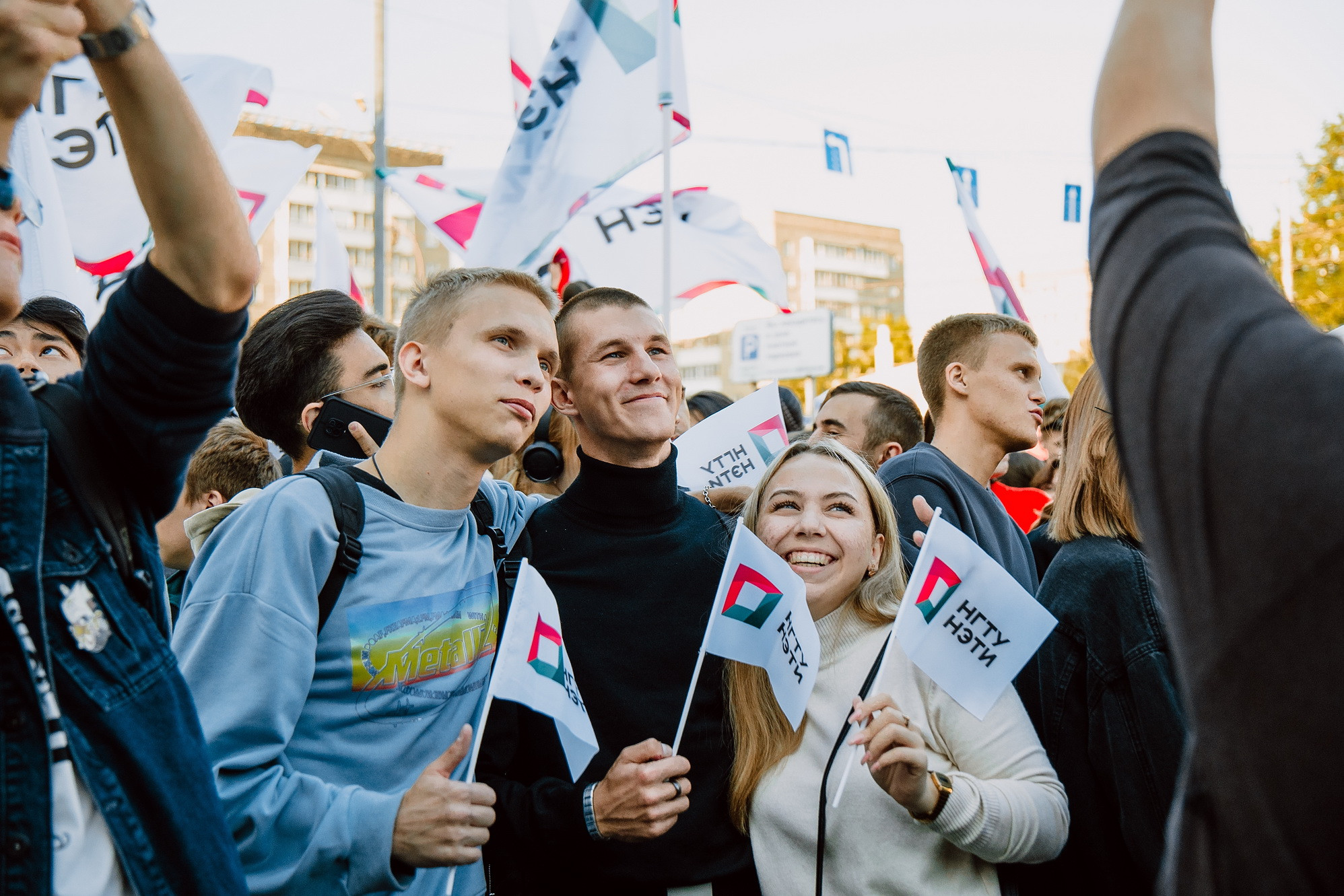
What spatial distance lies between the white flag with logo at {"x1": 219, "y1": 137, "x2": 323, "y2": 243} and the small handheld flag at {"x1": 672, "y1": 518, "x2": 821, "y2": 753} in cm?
596

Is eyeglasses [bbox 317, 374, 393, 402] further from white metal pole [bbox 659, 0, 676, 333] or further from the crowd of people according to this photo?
white metal pole [bbox 659, 0, 676, 333]

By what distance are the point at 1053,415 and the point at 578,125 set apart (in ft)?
11.6

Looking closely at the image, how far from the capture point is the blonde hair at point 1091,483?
115 inches

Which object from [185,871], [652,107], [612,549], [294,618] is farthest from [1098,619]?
[652,107]

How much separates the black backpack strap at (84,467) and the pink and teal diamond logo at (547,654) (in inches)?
33.4

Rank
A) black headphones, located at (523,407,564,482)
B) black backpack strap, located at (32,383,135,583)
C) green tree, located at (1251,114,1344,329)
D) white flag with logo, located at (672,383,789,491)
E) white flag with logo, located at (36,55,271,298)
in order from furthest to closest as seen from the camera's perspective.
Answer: green tree, located at (1251,114,1344,329) < white flag with logo, located at (36,55,271,298) < white flag with logo, located at (672,383,789,491) < black headphones, located at (523,407,564,482) < black backpack strap, located at (32,383,135,583)

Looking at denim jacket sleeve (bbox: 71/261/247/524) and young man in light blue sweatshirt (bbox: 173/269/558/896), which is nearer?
denim jacket sleeve (bbox: 71/261/247/524)

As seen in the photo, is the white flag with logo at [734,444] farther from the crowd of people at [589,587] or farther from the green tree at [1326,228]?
the green tree at [1326,228]

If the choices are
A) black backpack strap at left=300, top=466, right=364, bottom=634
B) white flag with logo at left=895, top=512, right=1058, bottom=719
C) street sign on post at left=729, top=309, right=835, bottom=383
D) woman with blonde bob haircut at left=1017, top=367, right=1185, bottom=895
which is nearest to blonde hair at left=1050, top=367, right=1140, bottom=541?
woman with blonde bob haircut at left=1017, top=367, right=1185, bottom=895

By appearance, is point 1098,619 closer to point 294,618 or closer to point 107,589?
point 294,618

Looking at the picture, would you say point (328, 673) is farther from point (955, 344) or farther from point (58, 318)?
point (955, 344)

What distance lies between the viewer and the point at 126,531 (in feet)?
4.97

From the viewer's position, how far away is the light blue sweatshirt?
6.50ft

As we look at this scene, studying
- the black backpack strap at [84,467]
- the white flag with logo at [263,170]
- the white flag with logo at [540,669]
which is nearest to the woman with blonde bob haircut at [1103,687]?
the white flag with logo at [540,669]
